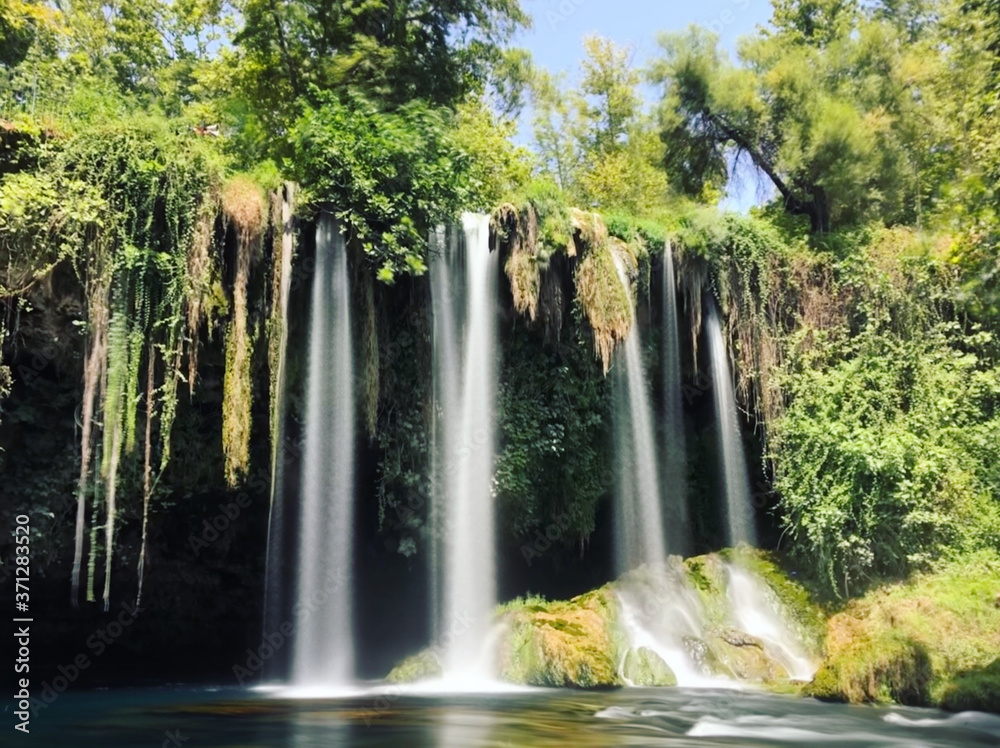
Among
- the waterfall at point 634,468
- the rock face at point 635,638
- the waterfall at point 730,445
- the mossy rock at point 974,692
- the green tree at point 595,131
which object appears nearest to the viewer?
the mossy rock at point 974,692

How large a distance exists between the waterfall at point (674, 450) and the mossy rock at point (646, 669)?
13.9 feet

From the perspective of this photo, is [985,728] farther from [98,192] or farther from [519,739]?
[98,192]

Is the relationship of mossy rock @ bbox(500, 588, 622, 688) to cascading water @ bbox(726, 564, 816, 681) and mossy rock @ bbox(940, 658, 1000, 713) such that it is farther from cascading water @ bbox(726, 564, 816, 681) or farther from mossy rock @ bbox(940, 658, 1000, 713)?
mossy rock @ bbox(940, 658, 1000, 713)

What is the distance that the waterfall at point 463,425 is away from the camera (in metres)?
12.2

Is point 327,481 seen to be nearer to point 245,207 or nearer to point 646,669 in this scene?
point 245,207

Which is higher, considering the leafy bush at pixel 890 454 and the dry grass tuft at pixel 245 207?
the dry grass tuft at pixel 245 207

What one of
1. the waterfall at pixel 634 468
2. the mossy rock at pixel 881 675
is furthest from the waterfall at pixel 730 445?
the mossy rock at pixel 881 675

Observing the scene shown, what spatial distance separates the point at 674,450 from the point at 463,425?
476cm

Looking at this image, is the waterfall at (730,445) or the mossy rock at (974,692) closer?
the mossy rock at (974,692)

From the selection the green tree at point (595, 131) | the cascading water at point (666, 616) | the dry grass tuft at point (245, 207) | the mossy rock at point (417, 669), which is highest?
the green tree at point (595, 131)

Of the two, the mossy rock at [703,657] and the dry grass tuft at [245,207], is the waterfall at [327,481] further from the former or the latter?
the mossy rock at [703,657]

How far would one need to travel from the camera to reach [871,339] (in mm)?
14148

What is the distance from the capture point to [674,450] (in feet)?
49.7

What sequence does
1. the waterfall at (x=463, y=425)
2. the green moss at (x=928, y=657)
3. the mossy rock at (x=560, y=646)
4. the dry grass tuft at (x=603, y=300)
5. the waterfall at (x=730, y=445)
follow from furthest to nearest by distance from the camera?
the waterfall at (x=730, y=445) < the dry grass tuft at (x=603, y=300) < the waterfall at (x=463, y=425) < the mossy rock at (x=560, y=646) < the green moss at (x=928, y=657)
